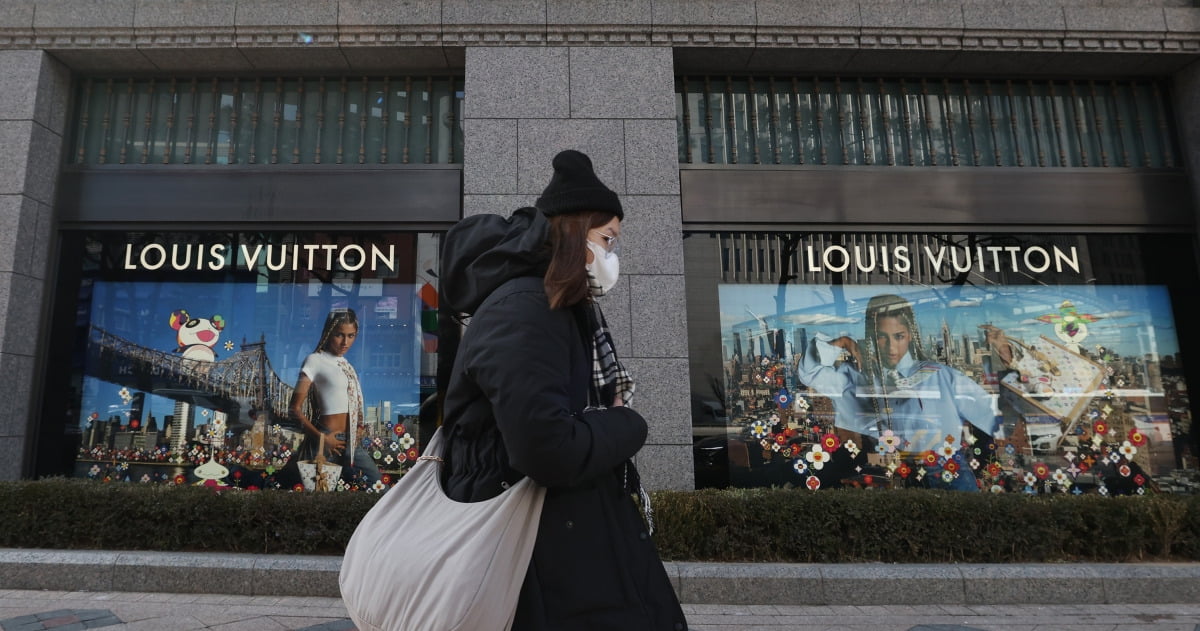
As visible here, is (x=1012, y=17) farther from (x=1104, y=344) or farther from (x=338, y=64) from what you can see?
(x=338, y=64)

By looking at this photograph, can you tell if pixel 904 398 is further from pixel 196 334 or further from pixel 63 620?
pixel 196 334

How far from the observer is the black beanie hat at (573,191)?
1.61 meters

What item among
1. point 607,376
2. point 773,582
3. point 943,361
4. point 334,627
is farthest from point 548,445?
point 943,361

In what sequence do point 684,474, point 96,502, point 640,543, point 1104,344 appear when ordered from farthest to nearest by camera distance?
point 1104,344 → point 684,474 → point 96,502 → point 640,543

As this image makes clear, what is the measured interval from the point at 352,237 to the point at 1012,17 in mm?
7726

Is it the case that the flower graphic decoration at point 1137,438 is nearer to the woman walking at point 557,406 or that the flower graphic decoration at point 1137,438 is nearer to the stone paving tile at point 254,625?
the woman walking at point 557,406

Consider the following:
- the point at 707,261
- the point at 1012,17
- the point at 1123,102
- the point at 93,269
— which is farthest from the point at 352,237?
the point at 1123,102

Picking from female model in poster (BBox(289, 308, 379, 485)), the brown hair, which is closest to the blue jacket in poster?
female model in poster (BBox(289, 308, 379, 485))

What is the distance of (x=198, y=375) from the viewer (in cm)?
681

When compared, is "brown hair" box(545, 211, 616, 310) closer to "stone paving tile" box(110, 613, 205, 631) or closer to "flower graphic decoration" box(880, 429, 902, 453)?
"stone paving tile" box(110, 613, 205, 631)

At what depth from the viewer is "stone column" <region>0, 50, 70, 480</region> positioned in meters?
6.27

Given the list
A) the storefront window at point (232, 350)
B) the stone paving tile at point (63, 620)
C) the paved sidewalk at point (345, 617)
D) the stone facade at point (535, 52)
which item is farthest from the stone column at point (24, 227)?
the stone paving tile at point (63, 620)

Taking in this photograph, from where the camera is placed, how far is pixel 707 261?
6.81 m

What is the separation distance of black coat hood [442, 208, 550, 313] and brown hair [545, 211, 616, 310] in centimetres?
4
